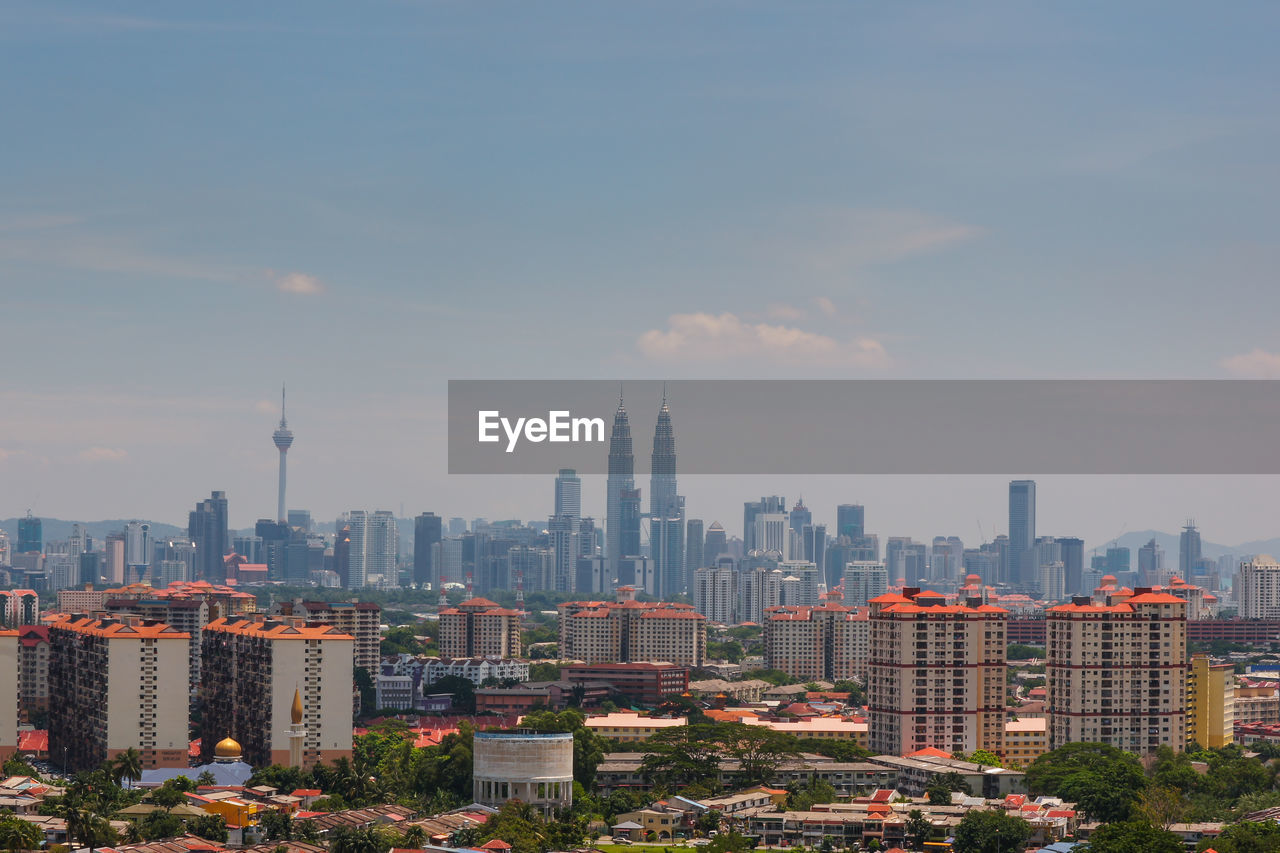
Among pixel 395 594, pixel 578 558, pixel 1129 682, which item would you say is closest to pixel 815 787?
pixel 1129 682

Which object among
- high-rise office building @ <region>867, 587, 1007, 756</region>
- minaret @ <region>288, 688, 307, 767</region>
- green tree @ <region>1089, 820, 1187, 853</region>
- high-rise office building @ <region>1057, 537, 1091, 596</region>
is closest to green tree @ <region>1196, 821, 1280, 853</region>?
green tree @ <region>1089, 820, 1187, 853</region>

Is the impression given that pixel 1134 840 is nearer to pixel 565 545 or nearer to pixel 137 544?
pixel 565 545

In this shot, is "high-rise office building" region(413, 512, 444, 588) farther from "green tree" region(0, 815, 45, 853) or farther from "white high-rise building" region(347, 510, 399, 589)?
"green tree" region(0, 815, 45, 853)

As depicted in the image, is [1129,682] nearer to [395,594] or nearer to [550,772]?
[550,772]

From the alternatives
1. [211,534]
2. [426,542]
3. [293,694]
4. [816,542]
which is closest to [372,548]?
[426,542]

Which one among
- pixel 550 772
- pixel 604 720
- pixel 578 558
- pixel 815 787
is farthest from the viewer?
pixel 578 558

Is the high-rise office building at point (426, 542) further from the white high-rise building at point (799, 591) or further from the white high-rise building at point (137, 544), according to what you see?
the white high-rise building at point (799, 591)
